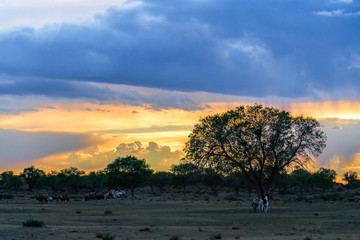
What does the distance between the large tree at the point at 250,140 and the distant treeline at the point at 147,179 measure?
2.30m

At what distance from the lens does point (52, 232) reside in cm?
2641

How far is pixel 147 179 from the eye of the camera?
427 feet

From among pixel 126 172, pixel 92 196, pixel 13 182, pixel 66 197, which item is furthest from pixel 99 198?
pixel 13 182

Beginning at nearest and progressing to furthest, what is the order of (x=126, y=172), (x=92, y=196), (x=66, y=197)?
1. (x=66, y=197)
2. (x=92, y=196)
3. (x=126, y=172)

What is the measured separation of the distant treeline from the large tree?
2296 millimetres

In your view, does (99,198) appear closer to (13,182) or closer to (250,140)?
(250,140)

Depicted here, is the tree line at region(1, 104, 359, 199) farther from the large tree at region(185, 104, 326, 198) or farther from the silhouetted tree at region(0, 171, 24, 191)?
the silhouetted tree at region(0, 171, 24, 191)

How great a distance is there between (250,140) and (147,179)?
261 feet

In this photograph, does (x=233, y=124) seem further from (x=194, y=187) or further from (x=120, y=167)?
(x=194, y=187)

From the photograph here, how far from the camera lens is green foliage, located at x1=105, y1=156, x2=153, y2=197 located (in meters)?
106

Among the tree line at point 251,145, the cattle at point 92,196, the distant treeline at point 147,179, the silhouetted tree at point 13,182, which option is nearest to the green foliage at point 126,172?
the distant treeline at point 147,179

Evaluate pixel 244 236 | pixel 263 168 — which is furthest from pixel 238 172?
pixel 244 236

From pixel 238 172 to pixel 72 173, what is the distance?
10375 cm

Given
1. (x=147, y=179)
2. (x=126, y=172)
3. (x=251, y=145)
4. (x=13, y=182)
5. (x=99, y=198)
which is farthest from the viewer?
(x=13, y=182)
